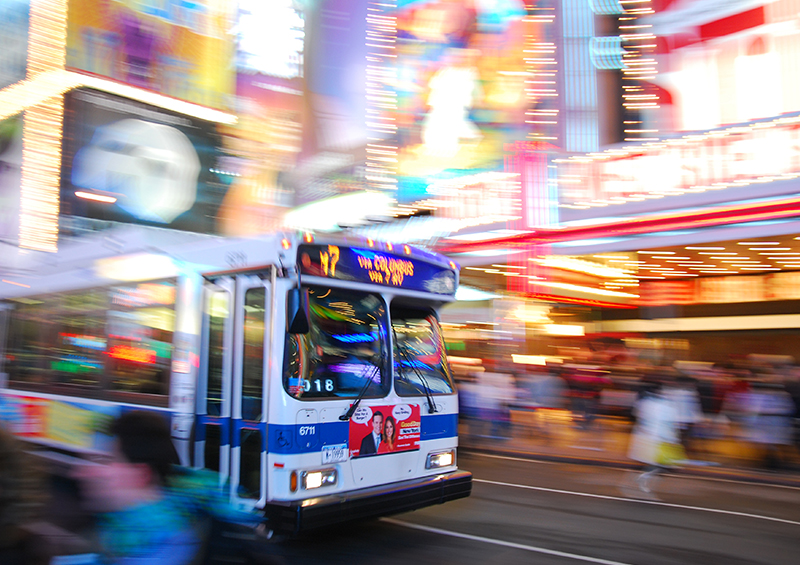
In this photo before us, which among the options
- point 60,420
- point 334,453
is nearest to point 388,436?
point 334,453

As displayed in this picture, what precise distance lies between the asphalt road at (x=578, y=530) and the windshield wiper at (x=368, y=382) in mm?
1298

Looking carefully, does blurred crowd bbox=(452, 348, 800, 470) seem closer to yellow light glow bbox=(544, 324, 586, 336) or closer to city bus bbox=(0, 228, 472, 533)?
yellow light glow bbox=(544, 324, 586, 336)

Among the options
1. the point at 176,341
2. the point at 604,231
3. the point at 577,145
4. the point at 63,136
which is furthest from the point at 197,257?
the point at 63,136

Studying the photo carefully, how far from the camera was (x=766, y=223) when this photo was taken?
38.7ft

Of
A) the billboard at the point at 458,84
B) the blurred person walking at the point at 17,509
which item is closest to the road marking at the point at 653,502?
the blurred person walking at the point at 17,509

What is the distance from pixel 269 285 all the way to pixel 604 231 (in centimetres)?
993

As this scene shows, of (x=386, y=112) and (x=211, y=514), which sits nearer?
(x=211, y=514)

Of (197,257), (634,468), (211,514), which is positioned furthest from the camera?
(634,468)

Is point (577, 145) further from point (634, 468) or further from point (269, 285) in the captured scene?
point (269, 285)

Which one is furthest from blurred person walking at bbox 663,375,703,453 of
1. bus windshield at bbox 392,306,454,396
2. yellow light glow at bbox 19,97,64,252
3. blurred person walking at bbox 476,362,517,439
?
yellow light glow at bbox 19,97,64,252

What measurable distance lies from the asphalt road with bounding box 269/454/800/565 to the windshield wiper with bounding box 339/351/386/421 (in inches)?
51.1

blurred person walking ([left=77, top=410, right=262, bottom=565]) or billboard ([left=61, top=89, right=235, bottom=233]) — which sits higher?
billboard ([left=61, top=89, right=235, bottom=233])

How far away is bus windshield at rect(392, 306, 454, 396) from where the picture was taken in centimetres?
654

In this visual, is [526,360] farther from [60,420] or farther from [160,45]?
[160,45]
